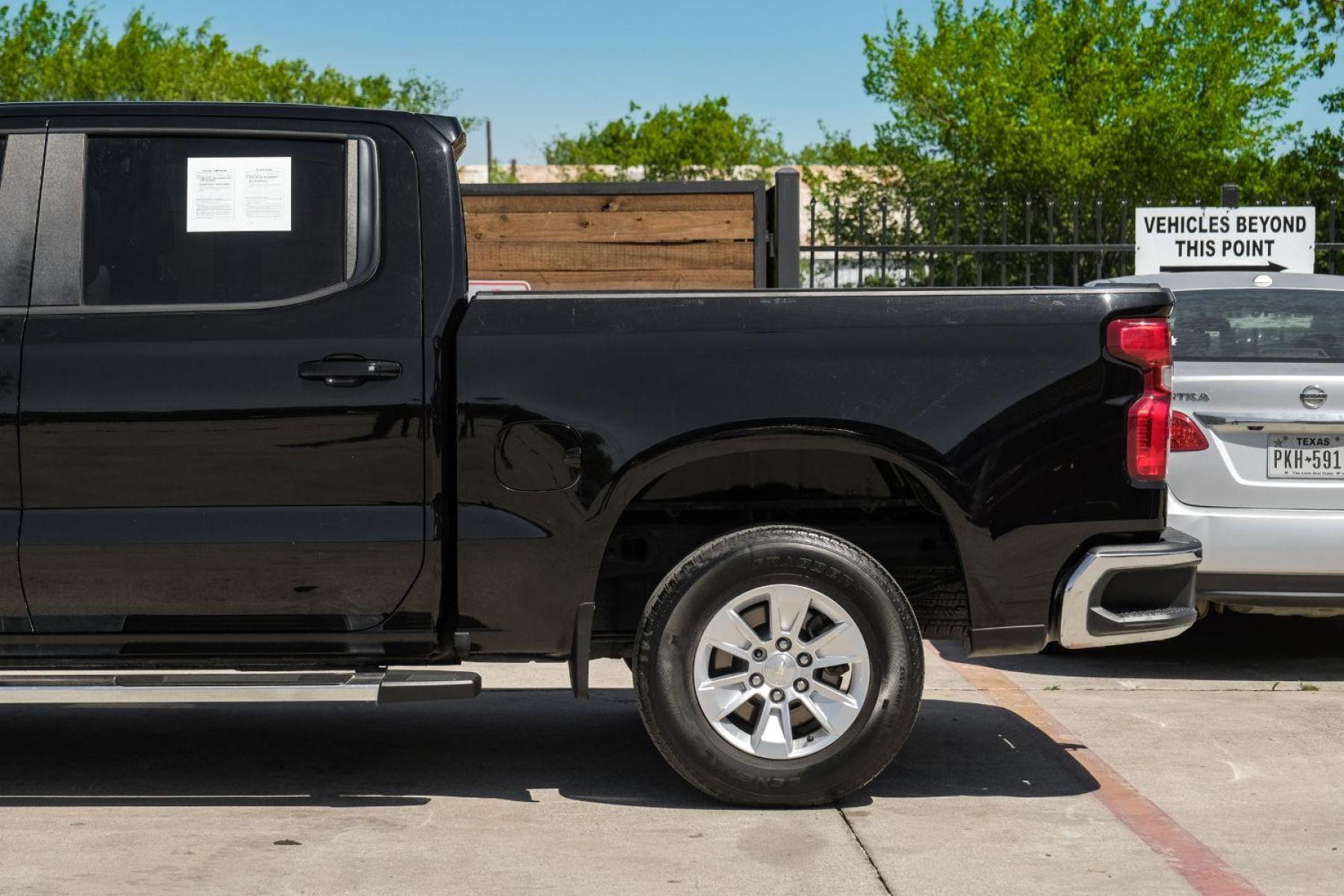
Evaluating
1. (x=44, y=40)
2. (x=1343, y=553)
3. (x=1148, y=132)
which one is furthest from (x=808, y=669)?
(x=44, y=40)

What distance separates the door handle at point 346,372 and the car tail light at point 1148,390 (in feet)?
7.02

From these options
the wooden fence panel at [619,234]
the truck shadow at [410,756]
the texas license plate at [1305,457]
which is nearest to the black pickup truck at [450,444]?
the truck shadow at [410,756]

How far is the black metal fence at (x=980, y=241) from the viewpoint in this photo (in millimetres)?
11570

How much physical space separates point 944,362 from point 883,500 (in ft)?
2.07

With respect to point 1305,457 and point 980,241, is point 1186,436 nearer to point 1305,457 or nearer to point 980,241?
point 1305,457

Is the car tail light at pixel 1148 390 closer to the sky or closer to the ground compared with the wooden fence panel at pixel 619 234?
closer to the ground

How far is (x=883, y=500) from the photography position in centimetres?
534

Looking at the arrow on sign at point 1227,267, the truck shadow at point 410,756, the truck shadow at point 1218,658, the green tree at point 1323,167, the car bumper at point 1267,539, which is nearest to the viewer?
the truck shadow at point 410,756

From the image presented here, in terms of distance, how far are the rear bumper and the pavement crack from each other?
847mm

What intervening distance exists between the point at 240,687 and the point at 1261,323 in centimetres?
467

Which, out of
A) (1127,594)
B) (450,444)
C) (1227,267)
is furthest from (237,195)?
(1227,267)

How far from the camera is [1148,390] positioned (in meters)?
4.97

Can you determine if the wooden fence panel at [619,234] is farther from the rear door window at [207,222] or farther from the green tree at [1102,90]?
the green tree at [1102,90]

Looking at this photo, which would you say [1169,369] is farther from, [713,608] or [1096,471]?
[713,608]
